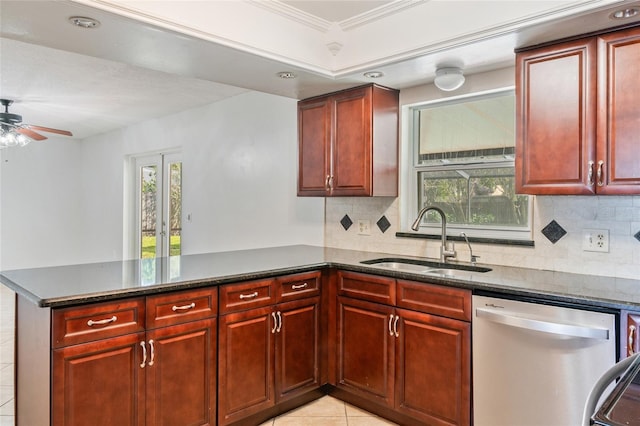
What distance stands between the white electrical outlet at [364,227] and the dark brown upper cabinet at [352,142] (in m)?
0.37

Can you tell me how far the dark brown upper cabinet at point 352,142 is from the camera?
3.04 meters

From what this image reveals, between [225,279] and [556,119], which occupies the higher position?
[556,119]

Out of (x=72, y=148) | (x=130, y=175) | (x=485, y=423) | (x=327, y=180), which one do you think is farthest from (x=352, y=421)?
(x=72, y=148)

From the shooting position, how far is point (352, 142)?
3.11 meters

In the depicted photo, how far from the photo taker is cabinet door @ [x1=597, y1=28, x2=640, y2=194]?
1966 millimetres

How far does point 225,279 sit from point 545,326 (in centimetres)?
156

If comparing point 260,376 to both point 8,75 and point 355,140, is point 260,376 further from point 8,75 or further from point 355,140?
point 8,75

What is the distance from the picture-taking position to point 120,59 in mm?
2531

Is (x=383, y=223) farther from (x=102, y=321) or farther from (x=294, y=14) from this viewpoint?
Answer: (x=102, y=321)

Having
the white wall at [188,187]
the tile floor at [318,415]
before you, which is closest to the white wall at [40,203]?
the white wall at [188,187]

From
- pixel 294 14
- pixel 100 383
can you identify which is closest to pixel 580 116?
pixel 294 14

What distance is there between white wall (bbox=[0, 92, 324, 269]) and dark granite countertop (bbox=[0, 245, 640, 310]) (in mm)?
1207

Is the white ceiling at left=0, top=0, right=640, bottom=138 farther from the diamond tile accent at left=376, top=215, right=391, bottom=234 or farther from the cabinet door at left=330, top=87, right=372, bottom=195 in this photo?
the diamond tile accent at left=376, top=215, right=391, bottom=234

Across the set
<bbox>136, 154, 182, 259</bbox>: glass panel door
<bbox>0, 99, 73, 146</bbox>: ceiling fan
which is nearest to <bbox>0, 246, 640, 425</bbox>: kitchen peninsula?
<bbox>0, 99, 73, 146</bbox>: ceiling fan
